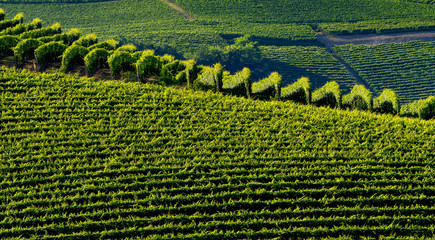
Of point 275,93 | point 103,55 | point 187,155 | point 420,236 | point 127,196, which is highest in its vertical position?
point 103,55

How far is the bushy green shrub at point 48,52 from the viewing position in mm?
38938

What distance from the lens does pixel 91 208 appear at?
80.0ft

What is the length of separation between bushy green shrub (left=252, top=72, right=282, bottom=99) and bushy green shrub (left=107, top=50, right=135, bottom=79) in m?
12.4

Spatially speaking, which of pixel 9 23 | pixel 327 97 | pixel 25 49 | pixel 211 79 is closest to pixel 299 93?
pixel 327 97

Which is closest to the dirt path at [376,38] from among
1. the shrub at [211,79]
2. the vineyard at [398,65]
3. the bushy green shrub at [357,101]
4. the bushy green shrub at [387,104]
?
the vineyard at [398,65]

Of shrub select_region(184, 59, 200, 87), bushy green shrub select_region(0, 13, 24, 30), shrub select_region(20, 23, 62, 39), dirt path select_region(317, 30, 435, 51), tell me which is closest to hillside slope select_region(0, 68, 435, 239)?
shrub select_region(184, 59, 200, 87)

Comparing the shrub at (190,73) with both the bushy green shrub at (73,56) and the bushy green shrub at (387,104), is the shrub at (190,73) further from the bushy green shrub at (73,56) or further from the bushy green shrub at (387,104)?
the bushy green shrub at (387,104)

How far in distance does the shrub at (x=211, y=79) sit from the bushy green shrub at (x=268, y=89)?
11.3 feet

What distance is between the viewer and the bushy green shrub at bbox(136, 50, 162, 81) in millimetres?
37875

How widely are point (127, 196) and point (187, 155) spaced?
17.6ft

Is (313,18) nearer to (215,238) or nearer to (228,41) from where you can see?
(228,41)

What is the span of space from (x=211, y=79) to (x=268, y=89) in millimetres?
5484

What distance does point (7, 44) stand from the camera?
4097 centimetres

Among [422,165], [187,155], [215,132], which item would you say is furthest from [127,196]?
[422,165]
